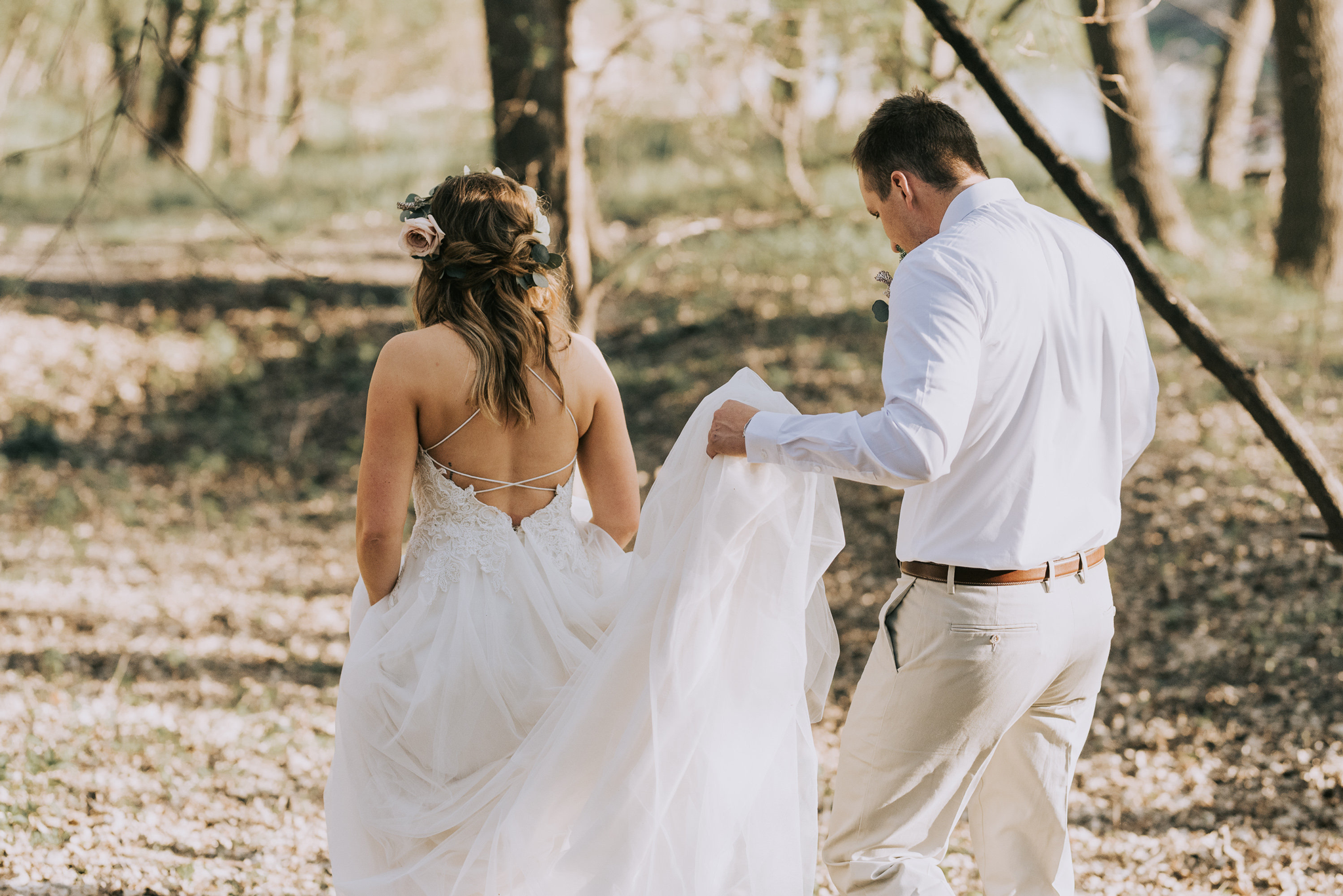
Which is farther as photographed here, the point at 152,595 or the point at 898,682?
the point at 152,595

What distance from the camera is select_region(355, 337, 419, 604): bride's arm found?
9.06 feet

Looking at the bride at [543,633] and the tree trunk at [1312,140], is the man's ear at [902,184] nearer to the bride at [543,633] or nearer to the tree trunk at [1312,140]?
the bride at [543,633]

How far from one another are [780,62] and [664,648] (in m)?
7.42

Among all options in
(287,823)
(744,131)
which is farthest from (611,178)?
(287,823)

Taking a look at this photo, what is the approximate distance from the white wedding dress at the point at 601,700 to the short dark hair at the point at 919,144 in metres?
0.67

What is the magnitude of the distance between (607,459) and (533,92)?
4300 millimetres

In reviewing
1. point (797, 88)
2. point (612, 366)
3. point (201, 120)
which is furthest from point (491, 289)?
point (201, 120)

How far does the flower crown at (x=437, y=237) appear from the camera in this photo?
282cm

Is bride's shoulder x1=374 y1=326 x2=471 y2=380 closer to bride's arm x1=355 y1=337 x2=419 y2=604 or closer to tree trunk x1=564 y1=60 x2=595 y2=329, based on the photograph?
bride's arm x1=355 y1=337 x2=419 y2=604

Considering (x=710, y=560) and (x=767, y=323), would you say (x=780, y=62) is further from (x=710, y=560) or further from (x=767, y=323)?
(x=710, y=560)

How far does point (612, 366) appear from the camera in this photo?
1021 cm

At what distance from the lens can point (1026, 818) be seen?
115 inches

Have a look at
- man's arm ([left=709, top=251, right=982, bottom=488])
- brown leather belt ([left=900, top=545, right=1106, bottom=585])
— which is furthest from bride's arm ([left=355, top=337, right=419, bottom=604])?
brown leather belt ([left=900, top=545, right=1106, bottom=585])

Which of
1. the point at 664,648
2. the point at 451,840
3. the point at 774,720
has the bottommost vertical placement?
the point at 451,840
